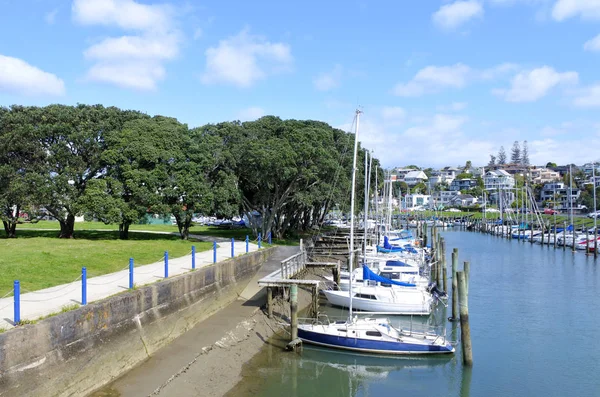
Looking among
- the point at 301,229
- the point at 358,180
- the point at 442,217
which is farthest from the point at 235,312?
the point at 442,217

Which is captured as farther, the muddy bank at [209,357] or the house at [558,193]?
the house at [558,193]

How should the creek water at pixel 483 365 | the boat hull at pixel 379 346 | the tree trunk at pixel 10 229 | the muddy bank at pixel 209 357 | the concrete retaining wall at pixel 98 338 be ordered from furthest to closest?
the tree trunk at pixel 10 229
the boat hull at pixel 379 346
the creek water at pixel 483 365
the muddy bank at pixel 209 357
the concrete retaining wall at pixel 98 338

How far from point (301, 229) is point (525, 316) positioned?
3872 cm

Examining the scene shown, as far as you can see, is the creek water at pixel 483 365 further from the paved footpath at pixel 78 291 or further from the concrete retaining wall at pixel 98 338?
the paved footpath at pixel 78 291

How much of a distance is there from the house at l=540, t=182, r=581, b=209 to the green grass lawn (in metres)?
147

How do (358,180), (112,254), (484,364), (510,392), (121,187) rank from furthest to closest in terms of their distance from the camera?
(358,180)
(121,187)
(112,254)
(484,364)
(510,392)

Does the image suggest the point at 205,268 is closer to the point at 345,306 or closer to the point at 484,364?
the point at 345,306

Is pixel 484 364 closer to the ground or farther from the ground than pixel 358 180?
closer to the ground

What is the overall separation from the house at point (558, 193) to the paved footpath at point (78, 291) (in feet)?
501

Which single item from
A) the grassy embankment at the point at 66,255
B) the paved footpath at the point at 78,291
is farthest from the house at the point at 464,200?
the paved footpath at the point at 78,291

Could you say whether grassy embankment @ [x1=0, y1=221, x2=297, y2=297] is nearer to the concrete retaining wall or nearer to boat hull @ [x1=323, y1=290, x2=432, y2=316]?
the concrete retaining wall

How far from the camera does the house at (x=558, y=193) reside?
511ft

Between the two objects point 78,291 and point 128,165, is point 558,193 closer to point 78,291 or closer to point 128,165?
point 128,165

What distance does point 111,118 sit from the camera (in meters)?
40.4
